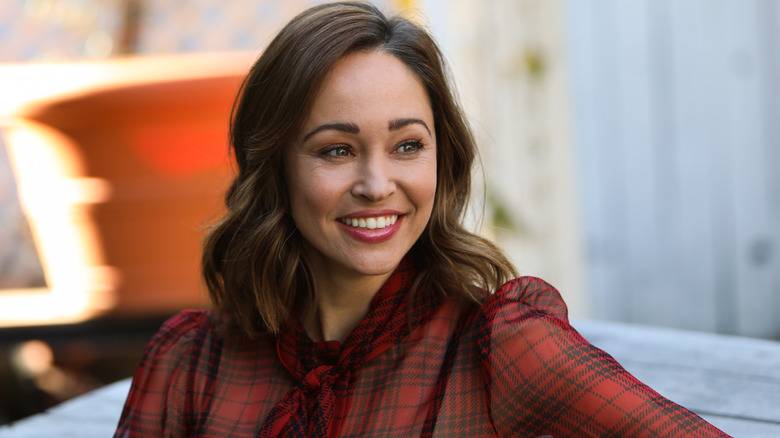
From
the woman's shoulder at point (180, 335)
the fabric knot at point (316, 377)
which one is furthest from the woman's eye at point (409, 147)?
the woman's shoulder at point (180, 335)

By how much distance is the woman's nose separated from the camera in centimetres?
133

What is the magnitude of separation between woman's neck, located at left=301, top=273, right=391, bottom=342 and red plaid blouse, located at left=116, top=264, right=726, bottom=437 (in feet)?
0.13

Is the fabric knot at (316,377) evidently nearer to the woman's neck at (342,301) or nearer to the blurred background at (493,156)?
the woman's neck at (342,301)

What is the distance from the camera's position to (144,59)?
316cm

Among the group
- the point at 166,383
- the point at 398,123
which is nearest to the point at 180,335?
the point at 166,383

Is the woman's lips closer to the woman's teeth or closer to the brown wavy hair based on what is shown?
the woman's teeth

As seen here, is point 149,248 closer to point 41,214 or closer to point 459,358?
point 41,214

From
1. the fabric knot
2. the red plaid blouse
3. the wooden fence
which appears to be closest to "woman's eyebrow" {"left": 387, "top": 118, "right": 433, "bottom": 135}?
the red plaid blouse

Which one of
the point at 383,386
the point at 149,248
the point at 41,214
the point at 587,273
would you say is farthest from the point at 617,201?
the point at 383,386

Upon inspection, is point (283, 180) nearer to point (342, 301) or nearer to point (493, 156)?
point (342, 301)

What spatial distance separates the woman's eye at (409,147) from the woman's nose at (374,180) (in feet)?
0.16

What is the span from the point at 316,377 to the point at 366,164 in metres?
0.37

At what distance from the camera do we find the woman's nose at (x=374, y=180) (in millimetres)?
1331

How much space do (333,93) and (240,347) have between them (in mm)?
520
